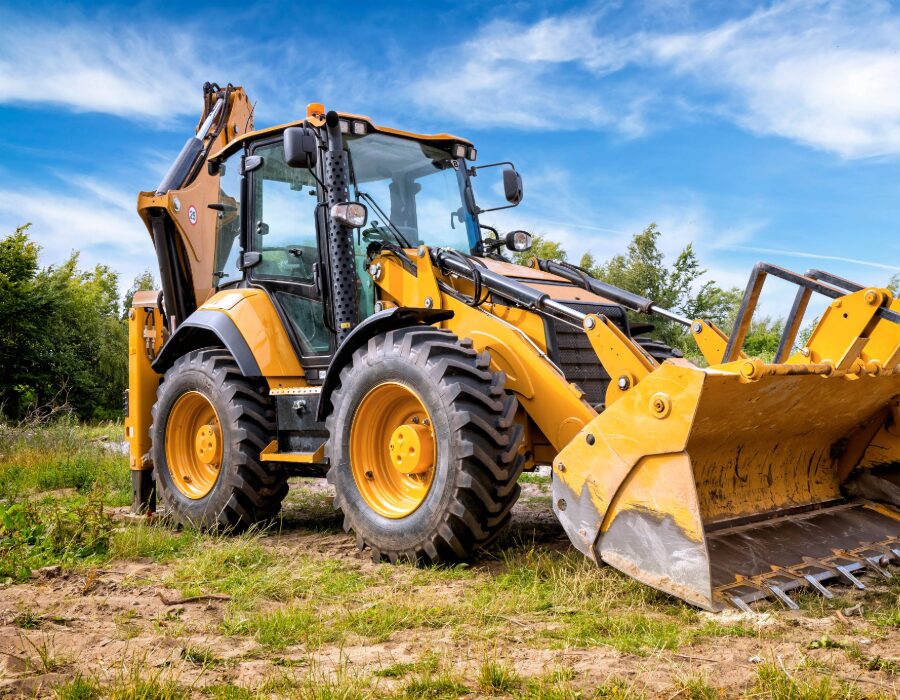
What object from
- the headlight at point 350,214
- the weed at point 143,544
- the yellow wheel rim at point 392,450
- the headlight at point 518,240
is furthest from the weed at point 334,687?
the headlight at point 518,240

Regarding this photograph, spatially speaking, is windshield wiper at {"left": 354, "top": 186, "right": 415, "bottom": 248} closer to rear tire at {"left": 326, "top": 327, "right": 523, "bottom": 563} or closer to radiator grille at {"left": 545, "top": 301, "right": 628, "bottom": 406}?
rear tire at {"left": 326, "top": 327, "right": 523, "bottom": 563}

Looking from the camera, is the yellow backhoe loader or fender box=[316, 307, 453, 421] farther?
fender box=[316, 307, 453, 421]

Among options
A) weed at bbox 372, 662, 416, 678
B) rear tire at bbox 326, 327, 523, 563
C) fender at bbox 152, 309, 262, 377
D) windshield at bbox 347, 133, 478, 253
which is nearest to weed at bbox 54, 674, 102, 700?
weed at bbox 372, 662, 416, 678

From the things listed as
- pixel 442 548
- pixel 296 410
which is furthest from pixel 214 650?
pixel 296 410

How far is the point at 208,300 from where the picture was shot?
305 inches

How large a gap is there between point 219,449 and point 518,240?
297 cm

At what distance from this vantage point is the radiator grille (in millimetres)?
5680

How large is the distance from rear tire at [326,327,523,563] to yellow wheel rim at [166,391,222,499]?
7.10 ft

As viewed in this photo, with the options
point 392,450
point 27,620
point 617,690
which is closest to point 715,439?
point 392,450

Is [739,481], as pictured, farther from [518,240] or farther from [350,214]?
[350,214]

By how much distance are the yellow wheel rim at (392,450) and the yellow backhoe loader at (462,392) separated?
0.01 metres

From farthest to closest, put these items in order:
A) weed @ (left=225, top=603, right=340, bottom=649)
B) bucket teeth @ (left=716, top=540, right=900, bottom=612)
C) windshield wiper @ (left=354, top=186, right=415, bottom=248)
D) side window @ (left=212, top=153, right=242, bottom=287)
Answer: side window @ (left=212, top=153, right=242, bottom=287) → windshield wiper @ (left=354, top=186, right=415, bottom=248) → bucket teeth @ (left=716, top=540, right=900, bottom=612) → weed @ (left=225, top=603, right=340, bottom=649)

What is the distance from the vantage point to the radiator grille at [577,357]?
5.68 m

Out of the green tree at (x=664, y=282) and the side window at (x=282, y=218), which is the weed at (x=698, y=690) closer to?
the side window at (x=282, y=218)
